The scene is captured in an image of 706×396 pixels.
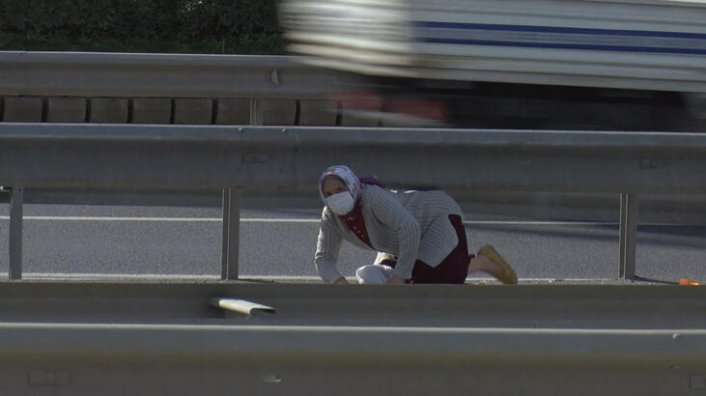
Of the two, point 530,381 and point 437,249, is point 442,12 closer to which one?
point 437,249

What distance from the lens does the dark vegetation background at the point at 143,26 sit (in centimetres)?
1773

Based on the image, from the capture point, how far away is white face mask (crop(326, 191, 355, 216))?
247 inches

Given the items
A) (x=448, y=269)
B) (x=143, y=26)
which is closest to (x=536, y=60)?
(x=448, y=269)

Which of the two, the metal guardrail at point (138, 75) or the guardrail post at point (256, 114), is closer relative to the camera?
the guardrail post at point (256, 114)

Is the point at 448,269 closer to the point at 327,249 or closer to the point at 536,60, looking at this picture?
the point at 327,249

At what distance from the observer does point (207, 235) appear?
30.9ft

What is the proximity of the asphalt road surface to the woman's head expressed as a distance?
1847 millimetres

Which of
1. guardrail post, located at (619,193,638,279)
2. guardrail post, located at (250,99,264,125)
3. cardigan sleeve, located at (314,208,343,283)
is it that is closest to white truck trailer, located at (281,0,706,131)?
guardrail post, located at (250,99,264,125)

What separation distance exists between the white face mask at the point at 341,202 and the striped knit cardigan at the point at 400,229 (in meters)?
0.09

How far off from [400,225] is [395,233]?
8 cm

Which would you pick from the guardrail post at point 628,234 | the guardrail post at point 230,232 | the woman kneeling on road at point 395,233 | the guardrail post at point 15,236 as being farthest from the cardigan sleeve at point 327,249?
the guardrail post at point 628,234

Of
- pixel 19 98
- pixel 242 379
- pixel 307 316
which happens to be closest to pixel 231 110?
pixel 19 98

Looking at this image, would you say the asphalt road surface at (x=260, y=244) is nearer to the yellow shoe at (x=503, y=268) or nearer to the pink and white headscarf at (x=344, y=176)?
the yellow shoe at (x=503, y=268)

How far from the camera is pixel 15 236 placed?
277 inches
